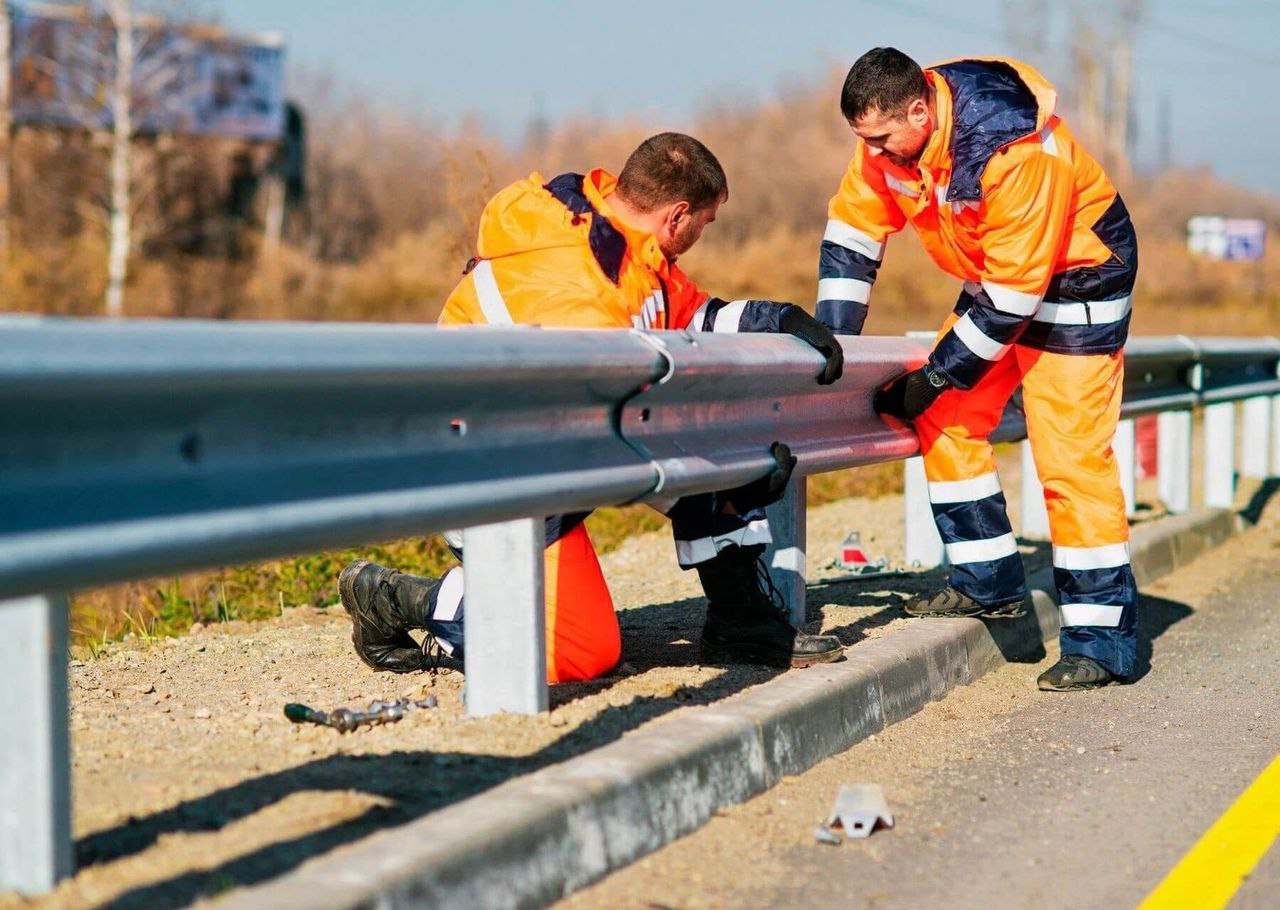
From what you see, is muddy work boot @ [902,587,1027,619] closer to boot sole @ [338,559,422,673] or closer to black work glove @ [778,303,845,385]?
black work glove @ [778,303,845,385]

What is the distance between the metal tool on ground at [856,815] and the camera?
12.5 ft

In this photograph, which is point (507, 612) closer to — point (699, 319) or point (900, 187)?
point (699, 319)

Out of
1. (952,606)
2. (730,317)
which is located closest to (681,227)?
(730,317)

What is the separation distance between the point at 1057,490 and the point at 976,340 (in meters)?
0.65

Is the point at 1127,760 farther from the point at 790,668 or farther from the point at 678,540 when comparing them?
the point at 678,540

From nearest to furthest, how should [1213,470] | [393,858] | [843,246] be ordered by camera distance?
[393,858], [843,246], [1213,470]

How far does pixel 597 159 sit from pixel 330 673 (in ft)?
162

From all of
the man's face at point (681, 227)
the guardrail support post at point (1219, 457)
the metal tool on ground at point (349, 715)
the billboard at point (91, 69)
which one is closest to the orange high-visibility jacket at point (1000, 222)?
the man's face at point (681, 227)

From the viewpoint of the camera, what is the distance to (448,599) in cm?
480

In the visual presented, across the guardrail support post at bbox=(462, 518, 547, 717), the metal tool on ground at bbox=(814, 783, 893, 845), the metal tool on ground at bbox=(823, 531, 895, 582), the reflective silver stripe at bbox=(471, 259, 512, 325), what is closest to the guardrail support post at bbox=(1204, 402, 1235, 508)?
the metal tool on ground at bbox=(823, 531, 895, 582)

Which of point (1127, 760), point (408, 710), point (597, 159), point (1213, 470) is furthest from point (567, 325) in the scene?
point (597, 159)

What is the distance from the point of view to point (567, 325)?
4555 mm

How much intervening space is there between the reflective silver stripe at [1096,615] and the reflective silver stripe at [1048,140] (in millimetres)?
1524

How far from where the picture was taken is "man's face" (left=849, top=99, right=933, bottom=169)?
17.6 feet
